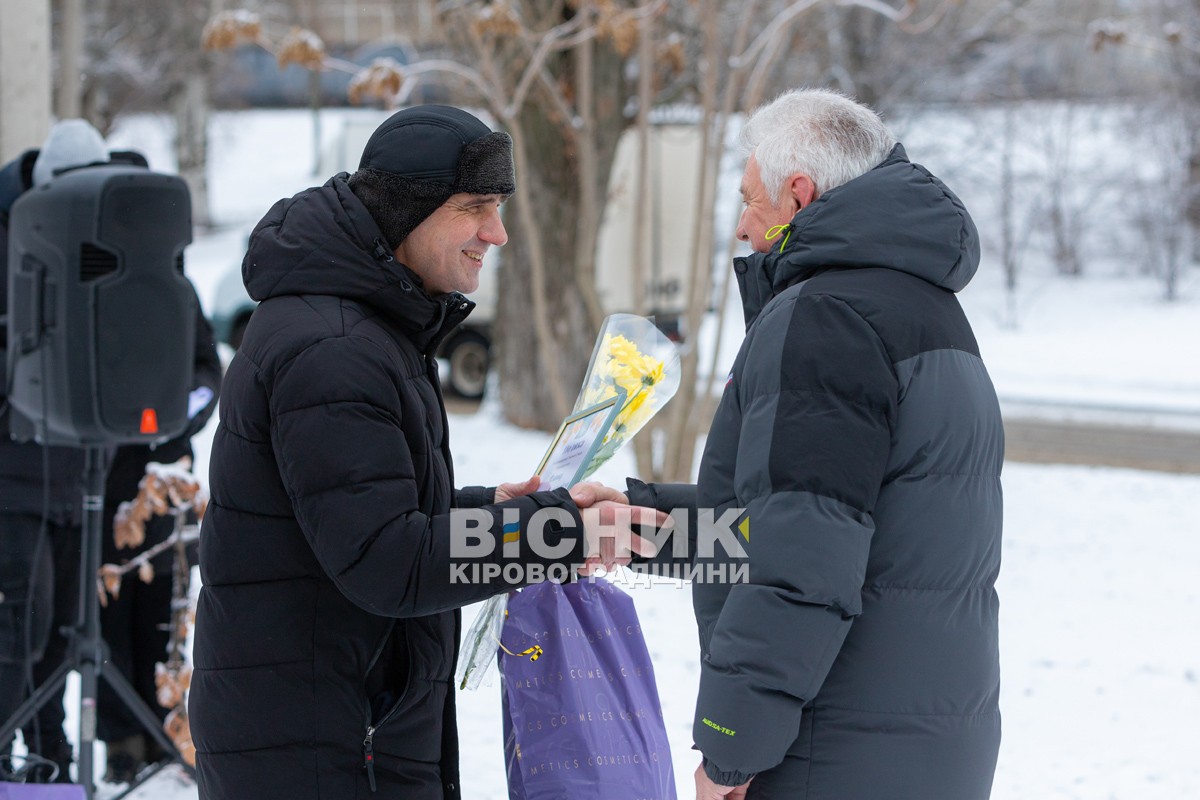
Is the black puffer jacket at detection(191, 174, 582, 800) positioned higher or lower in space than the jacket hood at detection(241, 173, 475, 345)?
lower

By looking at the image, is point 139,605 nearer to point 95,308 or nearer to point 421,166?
point 95,308

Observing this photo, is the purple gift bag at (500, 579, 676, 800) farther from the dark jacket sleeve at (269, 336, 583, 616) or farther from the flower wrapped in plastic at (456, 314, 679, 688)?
the dark jacket sleeve at (269, 336, 583, 616)

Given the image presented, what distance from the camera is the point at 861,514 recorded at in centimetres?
178

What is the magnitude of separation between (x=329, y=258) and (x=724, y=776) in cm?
102

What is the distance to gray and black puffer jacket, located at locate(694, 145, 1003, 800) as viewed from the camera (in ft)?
5.76

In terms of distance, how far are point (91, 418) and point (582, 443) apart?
156 centimetres

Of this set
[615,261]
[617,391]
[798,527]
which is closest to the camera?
[798,527]

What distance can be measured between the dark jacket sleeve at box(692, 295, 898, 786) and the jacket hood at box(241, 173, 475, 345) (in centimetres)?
61

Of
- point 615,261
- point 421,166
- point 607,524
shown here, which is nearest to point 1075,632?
point 607,524

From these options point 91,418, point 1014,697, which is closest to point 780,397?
point 91,418

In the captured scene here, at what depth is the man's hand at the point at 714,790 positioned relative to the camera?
189 cm

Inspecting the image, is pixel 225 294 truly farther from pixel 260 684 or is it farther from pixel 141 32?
pixel 141 32

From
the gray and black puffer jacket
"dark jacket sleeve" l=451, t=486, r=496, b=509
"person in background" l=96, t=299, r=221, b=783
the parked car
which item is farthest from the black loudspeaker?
the parked car

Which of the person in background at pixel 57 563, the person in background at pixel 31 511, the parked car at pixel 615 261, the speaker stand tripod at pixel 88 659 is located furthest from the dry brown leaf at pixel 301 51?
the parked car at pixel 615 261
